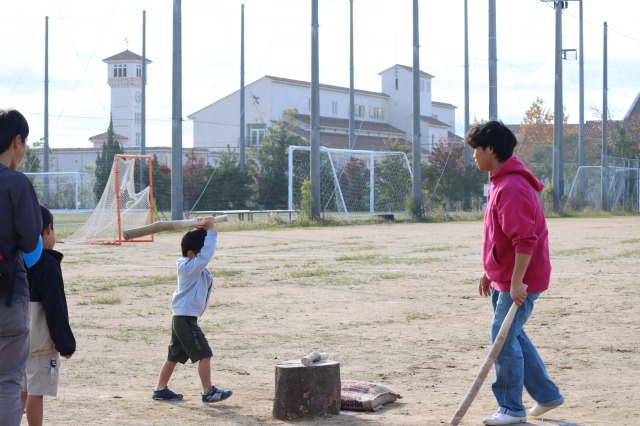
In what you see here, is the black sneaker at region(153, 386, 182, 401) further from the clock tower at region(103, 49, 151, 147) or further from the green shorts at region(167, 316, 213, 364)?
the clock tower at region(103, 49, 151, 147)

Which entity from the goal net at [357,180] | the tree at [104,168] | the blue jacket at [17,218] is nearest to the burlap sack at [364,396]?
the blue jacket at [17,218]

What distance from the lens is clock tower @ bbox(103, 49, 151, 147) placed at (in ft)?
324

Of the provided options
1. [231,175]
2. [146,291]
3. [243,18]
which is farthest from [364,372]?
[243,18]

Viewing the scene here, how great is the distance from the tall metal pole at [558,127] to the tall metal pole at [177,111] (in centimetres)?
2113

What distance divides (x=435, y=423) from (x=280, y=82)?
7045cm

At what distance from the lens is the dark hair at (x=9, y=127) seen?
4797mm

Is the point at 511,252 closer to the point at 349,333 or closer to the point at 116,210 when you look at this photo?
the point at 349,333

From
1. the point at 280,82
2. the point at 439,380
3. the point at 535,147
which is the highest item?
the point at 280,82

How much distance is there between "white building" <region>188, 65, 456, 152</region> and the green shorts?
60.7 meters

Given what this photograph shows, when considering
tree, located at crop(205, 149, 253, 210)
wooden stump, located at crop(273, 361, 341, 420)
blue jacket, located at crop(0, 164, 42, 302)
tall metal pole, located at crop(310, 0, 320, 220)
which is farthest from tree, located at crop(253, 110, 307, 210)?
blue jacket, located at crop(0, 164, 42, 302)

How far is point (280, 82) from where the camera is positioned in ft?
248

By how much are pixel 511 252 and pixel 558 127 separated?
138 ft

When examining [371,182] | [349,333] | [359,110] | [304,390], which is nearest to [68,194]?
[371,182]

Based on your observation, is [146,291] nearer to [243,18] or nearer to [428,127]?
[243,18]
